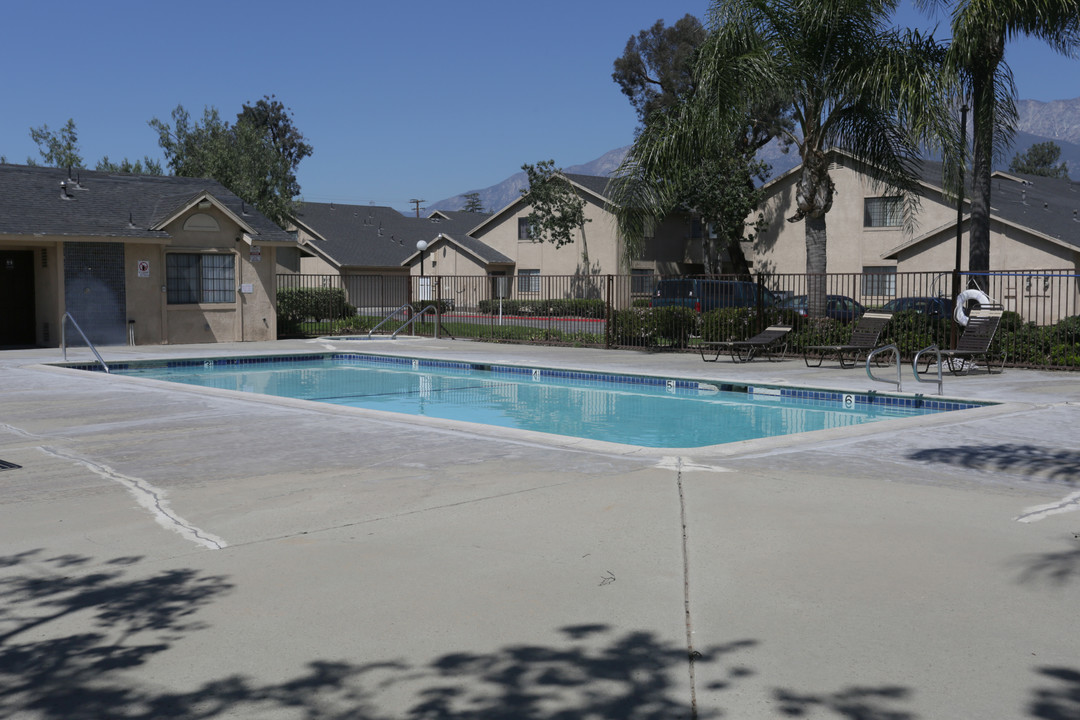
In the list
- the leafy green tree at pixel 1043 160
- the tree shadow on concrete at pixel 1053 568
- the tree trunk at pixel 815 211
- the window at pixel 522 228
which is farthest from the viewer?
the leafy green tree at pixel 1043 160

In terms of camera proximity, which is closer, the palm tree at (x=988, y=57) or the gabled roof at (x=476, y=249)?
the palm tree at (x=988, y=57)

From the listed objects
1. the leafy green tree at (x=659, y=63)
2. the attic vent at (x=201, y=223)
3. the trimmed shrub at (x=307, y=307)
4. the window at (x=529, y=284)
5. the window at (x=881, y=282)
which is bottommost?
the trimmed shrub at (x=307, y=307)

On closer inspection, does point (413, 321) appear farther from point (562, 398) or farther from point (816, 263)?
point (562, 398)

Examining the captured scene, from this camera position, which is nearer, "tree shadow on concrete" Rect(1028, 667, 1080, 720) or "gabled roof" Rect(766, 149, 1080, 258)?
"tree shadow on concrete" Rect(1028, 667, 1080, 720)

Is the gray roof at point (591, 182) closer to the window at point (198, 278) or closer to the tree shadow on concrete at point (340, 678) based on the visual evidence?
the window at point (198, 278)

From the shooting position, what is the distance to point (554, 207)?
148 feet

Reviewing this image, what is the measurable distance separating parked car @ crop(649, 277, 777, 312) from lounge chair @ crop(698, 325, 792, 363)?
99 centimetres

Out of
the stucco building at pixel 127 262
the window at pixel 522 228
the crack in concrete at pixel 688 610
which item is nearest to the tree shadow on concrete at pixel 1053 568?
the crack in concrete at pixel 688 610

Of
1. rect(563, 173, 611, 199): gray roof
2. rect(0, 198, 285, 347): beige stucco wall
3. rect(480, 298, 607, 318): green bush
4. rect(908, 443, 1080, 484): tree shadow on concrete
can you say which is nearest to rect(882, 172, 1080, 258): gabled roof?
rect(480, 298, 607, 318): green bush

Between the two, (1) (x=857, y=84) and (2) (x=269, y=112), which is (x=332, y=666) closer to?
(1) (x=857, y=84)

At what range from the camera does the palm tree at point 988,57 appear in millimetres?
16625

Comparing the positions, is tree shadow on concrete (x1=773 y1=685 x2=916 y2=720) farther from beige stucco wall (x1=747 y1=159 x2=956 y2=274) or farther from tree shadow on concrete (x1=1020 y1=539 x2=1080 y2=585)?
beige stucco wall (x1=747 y1=159 x2=956 y2=274)

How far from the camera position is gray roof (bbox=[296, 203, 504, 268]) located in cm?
5109

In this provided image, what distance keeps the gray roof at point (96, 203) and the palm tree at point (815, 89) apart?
1167cm
